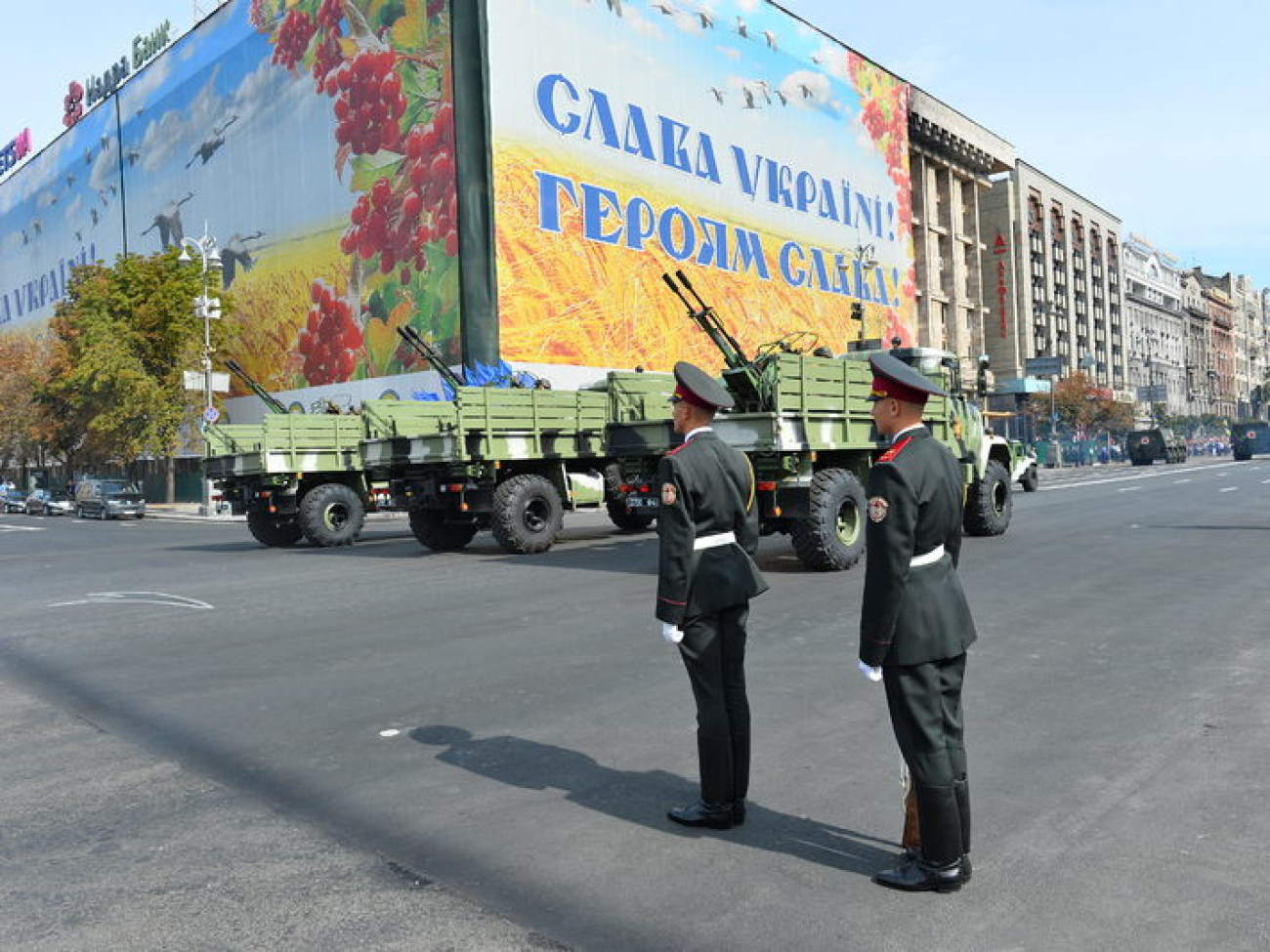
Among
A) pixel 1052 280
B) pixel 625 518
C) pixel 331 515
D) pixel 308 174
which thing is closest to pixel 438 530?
pixel 331 515

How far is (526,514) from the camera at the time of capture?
1472 cm

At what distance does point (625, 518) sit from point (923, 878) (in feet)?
47.8

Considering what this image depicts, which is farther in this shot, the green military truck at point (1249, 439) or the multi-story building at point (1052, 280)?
the multi-story building at point (1052, 280)

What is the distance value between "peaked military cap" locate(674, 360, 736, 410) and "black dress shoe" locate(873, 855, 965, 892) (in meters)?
1.83

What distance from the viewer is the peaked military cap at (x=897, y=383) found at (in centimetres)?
333

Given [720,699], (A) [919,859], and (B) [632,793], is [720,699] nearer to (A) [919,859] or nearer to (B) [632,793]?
(B) [632,793]

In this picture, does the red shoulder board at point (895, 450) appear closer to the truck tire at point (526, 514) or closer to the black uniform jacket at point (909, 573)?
the black uniform jacket at point (909, 573)

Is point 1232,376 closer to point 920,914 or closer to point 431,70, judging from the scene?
point 431,70

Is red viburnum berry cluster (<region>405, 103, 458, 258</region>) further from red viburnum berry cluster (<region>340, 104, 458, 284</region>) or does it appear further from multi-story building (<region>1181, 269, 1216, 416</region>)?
multi-story building (<region>1181, 269, 1216, 416</region>)

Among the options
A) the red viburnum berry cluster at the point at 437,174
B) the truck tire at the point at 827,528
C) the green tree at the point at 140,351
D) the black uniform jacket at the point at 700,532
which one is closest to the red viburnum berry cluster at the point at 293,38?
the red viburnum berry cluster at the point at 437,174

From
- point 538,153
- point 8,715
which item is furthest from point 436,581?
point 538,153

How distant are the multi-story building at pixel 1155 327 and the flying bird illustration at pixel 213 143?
78237 millimetres

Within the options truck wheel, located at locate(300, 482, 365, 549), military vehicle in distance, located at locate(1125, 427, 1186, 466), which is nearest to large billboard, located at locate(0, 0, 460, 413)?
Result: truck wheel, located at locate(300, 482, 365, 549)

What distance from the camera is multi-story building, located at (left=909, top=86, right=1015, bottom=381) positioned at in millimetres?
62031
